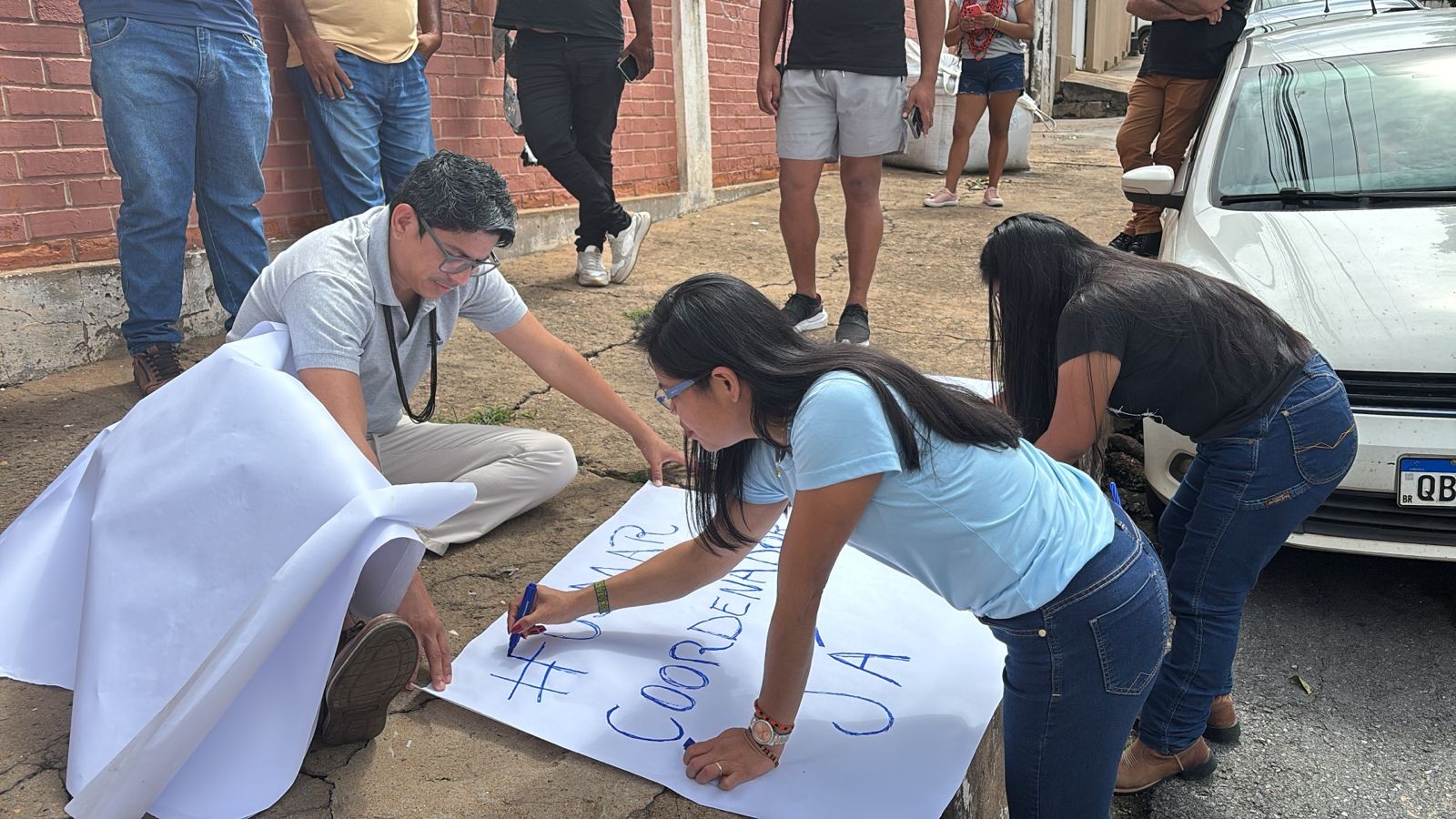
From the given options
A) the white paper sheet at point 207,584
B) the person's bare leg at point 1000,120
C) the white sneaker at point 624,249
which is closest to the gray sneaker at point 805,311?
the white sneaker at point 624,249

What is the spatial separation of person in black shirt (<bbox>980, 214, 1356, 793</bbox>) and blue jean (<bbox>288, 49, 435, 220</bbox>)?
8.57ft

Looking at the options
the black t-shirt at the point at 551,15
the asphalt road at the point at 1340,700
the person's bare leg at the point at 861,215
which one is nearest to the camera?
the asphalt road at the point at 1340,700

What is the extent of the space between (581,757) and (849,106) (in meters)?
2.82

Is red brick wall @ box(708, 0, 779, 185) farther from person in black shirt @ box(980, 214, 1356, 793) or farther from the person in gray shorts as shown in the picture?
person in black shirt @ box(980, 214, 1356, 793)

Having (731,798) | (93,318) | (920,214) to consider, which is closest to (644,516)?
(731,798)

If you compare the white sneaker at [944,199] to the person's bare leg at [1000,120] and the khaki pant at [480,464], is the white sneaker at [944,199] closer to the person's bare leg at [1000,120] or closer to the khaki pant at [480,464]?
the person's bare leg at [1000,120]

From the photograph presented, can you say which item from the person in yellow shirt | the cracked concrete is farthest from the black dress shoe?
the person in yellow shirt

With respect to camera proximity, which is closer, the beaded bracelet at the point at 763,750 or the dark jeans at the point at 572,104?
the beaded bracelet at the point at 763,750

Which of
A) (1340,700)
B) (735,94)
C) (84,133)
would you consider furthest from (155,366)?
(735,94)

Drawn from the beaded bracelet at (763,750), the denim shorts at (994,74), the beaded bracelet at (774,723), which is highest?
the denim shorts at (994,74)

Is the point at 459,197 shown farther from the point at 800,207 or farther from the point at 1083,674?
the point at 800,207

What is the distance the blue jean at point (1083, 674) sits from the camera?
62.8 inches

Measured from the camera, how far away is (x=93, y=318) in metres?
3.44

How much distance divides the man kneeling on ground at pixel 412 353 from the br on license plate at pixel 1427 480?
172 cm
